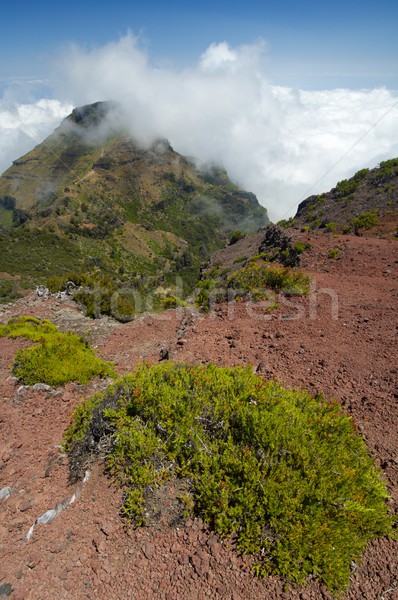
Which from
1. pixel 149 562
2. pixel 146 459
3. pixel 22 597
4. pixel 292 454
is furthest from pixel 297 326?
pixel 22 597

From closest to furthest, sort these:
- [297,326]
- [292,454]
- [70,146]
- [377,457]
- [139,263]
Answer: [292,454] → [377,457] → [297,326] → [139,263] → [70,146]

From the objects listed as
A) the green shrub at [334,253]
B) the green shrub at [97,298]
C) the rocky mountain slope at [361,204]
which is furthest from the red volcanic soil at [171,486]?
the rocky mountain slope at [361,204]

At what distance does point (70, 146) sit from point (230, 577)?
Answer: 7020 inches

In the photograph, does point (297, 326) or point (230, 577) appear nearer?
point (230, 577)

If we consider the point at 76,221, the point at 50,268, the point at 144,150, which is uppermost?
the point at 144,150

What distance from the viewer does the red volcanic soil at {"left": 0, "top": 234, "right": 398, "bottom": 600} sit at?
9.48ft

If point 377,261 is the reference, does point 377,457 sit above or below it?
below

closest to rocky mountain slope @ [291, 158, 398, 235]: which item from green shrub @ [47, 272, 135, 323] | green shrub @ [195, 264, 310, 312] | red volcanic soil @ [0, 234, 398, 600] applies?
green shrub @ [195, 264, 310, 312]

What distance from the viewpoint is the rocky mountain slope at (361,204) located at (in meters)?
19.8

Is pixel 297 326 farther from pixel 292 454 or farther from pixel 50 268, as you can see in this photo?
pixel 50 268

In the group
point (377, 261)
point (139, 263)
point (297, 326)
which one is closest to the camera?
point (297, 326)

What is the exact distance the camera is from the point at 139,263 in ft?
280

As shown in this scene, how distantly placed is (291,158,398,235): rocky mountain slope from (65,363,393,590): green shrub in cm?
A: 1722

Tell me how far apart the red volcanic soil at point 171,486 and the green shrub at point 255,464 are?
186mm
